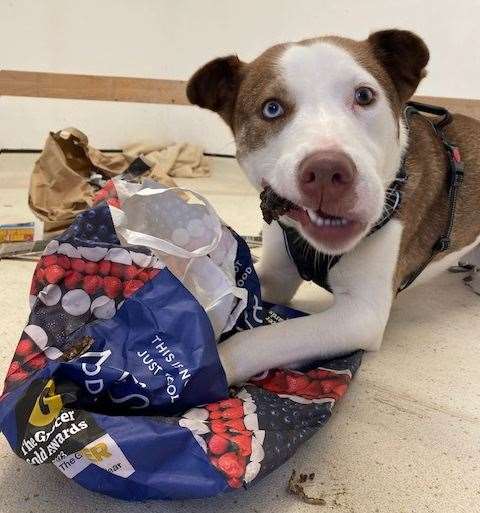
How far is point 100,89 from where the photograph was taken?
132 inches

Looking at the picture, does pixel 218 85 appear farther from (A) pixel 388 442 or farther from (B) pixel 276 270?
(A) pixel 388 442

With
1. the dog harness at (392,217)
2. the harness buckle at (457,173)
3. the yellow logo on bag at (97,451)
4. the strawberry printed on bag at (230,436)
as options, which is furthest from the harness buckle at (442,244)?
the yellow logo on bag at (97,451)

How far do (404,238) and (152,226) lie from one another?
25.2 inches

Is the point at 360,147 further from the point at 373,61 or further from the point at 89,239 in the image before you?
the point at 89,239

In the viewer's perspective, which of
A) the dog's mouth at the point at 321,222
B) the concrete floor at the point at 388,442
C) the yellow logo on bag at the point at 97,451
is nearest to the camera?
the yellow logo on bag at the point at 97,451

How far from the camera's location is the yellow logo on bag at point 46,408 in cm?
85

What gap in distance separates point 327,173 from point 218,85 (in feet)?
1.94

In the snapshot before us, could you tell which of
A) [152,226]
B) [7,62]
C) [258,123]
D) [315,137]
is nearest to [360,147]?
[315,137]

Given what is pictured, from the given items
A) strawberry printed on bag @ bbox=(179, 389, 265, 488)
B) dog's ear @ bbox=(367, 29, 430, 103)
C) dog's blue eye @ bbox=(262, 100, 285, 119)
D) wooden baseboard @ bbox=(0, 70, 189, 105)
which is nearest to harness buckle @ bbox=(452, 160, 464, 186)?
dog's ear @ bbox=(367, 29, 430, 103)

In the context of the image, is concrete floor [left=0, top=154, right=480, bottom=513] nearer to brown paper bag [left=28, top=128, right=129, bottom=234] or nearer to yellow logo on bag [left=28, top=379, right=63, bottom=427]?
yellow logo on bag [left=28, top=379, right=63, bottom=427]

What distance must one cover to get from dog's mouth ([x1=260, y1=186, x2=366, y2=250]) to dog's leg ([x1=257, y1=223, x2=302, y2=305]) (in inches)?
15.5

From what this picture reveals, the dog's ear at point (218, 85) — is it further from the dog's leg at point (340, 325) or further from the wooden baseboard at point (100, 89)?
the wooden baseboard at point (100, 89)

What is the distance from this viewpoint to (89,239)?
115 centimetres

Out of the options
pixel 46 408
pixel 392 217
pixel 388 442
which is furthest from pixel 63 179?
pixel 388 442
